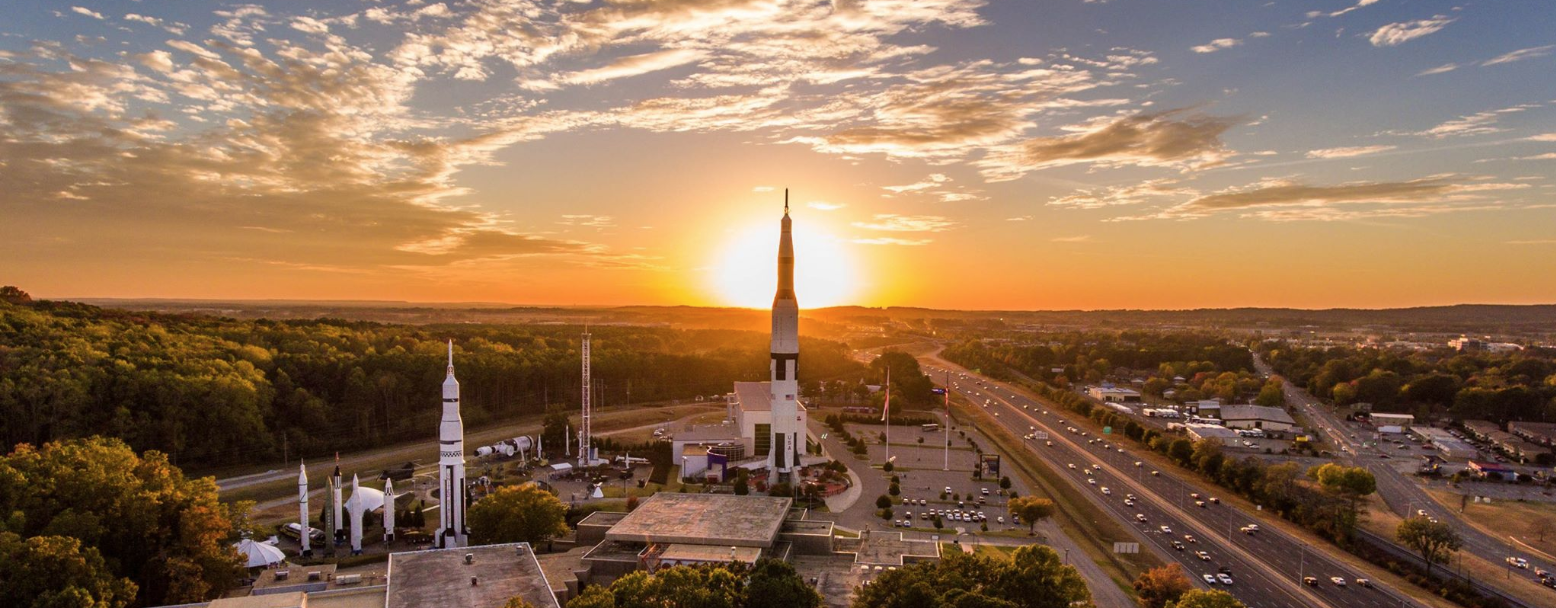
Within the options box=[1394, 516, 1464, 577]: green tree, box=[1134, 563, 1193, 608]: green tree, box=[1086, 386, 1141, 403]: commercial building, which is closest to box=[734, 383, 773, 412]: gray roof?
box=[1134, 563, 1193, 608]: green tree

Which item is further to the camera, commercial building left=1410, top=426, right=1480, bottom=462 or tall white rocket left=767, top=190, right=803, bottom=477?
commercial building left=1410, top=426, right=1480, bottom=462

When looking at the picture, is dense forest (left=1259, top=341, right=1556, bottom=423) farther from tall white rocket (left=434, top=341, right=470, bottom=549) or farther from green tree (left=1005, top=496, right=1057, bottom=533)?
tall white rocket (left=434, top=341, right=470, bottom=549)

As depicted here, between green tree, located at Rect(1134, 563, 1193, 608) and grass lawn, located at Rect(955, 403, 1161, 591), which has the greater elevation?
green tree, located at Rect(1134, 563, 1193, 608)

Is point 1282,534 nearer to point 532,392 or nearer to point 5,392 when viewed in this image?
point 532,392

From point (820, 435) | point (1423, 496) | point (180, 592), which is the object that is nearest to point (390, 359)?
point (820, 435)

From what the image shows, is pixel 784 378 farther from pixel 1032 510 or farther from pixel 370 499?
pixel 370 499

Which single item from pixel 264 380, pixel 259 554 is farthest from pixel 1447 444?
pixel 264 380
